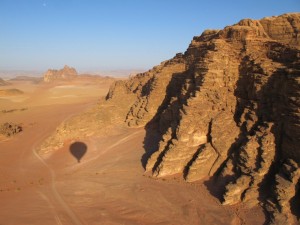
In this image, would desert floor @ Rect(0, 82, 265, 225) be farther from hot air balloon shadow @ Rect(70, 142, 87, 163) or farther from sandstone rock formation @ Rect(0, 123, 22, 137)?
sandstone rock formation @ Rect(0, 123, 22, 137)

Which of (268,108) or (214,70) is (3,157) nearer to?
(214,70)

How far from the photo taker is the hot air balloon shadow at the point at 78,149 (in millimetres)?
24834

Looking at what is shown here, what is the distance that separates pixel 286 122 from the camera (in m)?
15.6

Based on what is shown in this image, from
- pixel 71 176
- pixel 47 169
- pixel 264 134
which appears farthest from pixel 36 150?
pixel 264 134

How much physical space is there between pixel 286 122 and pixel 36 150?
21.4 m

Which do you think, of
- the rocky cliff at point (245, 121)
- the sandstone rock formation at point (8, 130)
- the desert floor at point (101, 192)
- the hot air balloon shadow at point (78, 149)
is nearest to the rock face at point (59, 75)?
the sandstone rock formation at point (8, 130)

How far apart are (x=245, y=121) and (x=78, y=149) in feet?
47.2

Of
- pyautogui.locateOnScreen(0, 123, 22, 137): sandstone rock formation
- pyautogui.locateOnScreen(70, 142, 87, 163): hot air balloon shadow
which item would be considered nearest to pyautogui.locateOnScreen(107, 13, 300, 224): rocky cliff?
pyautogui.locateOnScreen(70, 142, 87, 163): hot air balloon shadow

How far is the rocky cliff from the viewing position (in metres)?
15.1

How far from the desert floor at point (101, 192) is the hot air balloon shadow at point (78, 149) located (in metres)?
0.32

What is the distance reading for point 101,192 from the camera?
18562mm

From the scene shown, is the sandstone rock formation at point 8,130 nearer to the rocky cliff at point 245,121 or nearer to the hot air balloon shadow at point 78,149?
the hot air balloon shadow at point 78,149

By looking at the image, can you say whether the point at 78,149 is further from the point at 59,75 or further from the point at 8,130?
the point at 59,75

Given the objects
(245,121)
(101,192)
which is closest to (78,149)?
(101,192)
